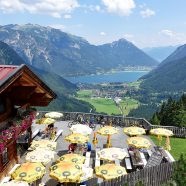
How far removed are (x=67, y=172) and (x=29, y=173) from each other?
1.86 meters

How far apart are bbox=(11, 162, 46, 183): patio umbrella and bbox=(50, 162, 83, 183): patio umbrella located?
0.66 meters

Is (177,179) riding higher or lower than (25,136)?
higher

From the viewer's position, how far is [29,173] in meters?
18.1

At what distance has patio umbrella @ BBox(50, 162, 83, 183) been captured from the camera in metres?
18.0

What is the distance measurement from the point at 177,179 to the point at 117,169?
6.37 metres

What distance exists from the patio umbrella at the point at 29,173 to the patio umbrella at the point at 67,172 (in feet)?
2.16

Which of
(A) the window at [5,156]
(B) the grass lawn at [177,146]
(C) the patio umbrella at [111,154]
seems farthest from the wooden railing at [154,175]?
(A) the window at [5,156]

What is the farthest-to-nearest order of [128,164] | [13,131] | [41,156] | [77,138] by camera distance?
[77,138] → [128,164] → [41,156] → [13,131]

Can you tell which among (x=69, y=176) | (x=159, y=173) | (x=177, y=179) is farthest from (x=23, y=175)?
(x=177, y=179)

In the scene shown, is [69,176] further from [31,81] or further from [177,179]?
[177,179]

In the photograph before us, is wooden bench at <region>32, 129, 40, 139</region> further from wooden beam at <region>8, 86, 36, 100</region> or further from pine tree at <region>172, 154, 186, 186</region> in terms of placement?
pine tree at <region>172, 154, 186, 186</region>

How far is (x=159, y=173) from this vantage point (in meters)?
18.4

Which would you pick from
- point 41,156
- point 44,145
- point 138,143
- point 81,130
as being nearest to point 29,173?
point 41,156

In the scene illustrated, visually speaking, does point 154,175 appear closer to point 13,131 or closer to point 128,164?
point 128,164
